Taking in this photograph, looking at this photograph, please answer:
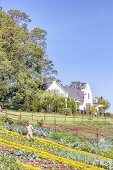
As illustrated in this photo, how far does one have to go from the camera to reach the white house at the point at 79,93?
95.1 m

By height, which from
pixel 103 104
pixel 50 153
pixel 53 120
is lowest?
pixel 50 153

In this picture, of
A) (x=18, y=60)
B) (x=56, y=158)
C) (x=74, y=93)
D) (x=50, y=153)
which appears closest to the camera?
(x=56, y=158)

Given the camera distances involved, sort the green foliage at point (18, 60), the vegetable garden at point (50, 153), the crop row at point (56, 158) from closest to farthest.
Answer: the vegetable garden at point (50, 153), the crop row at point (56, 158), the green foliage at point (18, 60)

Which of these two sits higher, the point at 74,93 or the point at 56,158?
the point at 74,93

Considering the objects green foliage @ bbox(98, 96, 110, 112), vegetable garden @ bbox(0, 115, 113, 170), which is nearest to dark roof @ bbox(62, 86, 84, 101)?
green foliage @ bbox(98, 96, 110, 112)

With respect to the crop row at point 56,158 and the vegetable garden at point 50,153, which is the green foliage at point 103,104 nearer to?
the vegetable garden at point 50,153

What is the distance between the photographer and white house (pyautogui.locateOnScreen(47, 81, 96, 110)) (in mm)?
95062

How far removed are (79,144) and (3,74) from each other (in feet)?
108

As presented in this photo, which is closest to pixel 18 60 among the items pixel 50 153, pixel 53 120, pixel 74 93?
pixel 53 120

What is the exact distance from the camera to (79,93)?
10619 cm

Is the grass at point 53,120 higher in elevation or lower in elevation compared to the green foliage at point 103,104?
lower

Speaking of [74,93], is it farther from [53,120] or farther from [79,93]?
[53,120]

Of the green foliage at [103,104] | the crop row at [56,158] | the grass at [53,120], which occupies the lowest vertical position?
the crop row at [56,158]

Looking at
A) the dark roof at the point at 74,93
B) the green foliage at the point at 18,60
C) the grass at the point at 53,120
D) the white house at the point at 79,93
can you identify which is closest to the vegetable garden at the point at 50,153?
the grass at the point at 53,120
